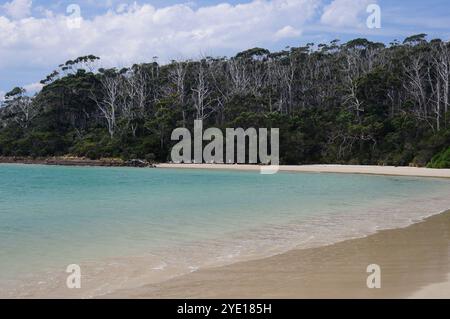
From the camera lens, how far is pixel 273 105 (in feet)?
206

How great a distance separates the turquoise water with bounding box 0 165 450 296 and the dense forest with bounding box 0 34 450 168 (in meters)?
24.4

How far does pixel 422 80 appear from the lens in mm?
56344

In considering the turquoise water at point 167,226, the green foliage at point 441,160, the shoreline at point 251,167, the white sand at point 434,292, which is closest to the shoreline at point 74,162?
the shoreline at point 251,167

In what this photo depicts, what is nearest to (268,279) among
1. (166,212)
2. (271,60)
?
(166,212)

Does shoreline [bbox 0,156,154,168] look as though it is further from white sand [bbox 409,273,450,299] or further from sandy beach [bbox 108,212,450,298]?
white sand [bbox 409,273,450,299]

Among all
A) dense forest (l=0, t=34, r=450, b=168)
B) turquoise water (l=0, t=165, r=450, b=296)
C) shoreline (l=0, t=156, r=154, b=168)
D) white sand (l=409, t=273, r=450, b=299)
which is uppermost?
dense forest (l=0, t=34, r=450, b=168)

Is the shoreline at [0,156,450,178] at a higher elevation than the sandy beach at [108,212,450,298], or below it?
below

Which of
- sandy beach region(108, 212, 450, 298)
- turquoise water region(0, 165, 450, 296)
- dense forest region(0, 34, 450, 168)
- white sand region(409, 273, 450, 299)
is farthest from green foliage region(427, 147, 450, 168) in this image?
white sand region(409, 273, 450, 299)

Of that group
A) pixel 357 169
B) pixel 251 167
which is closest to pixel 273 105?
pixel 251 167

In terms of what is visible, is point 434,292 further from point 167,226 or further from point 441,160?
point 441,160

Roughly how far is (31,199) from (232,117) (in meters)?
40.0

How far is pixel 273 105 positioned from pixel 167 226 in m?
51.8

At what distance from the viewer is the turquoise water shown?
26.8 ft

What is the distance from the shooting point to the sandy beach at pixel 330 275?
6219mm
